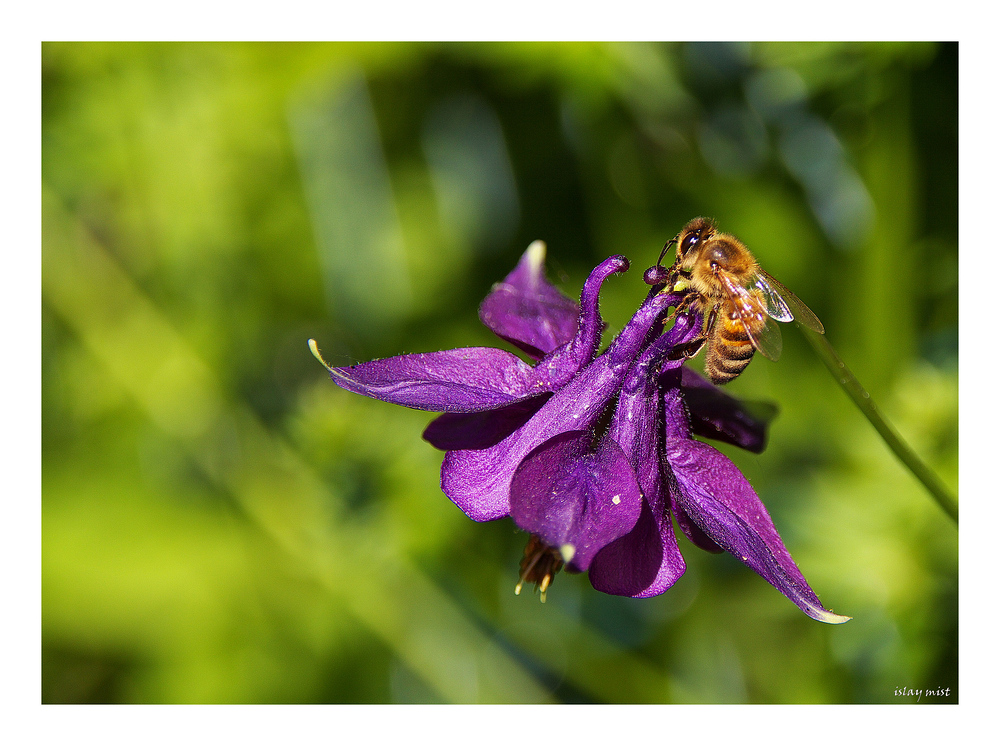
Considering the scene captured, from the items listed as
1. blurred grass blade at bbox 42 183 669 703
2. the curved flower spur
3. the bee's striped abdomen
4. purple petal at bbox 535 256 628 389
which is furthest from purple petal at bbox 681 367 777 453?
blurred grass blade at bbox 42 183 669 703

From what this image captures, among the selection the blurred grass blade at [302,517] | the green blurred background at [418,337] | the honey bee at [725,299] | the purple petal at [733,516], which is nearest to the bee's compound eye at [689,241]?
the honey bee at [725,299]

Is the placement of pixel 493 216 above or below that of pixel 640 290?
above

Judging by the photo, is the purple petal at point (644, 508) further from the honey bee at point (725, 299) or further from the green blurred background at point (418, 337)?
the green blurred background at point (418, 337)
